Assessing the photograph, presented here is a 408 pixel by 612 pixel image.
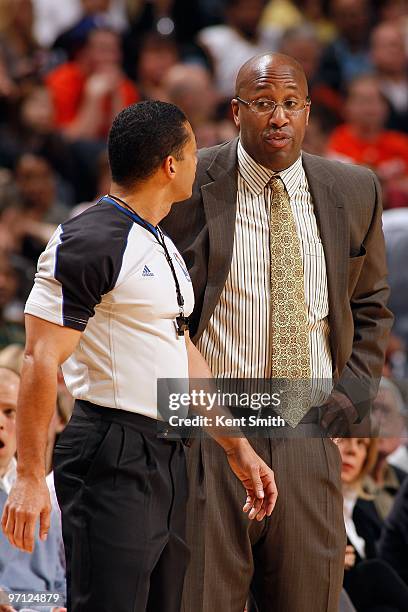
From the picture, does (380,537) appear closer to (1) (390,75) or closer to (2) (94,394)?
(2) (94,394)

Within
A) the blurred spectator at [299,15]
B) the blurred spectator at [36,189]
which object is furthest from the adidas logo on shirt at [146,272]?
the blurred spectator at [299,15]

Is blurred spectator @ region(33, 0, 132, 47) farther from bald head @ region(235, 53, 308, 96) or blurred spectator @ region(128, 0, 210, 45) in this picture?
bald head @ region(235, 53, 308, 96)

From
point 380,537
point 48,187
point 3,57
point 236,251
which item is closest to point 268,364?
point 236,251

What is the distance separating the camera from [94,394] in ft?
8.95

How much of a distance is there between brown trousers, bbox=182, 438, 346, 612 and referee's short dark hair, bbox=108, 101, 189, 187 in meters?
0.78

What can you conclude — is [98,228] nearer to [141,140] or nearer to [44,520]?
[141,140]

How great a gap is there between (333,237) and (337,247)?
31mm

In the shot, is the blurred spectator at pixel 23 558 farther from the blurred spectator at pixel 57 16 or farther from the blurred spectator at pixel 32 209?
the blurred spectator at pixel 57 16

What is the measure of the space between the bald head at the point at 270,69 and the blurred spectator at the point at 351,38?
6.65m

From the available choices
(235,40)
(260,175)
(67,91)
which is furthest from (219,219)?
(235,40)

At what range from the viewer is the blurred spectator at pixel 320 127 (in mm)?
7936

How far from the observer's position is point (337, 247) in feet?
10.8

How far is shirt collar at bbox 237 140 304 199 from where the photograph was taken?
3307 mm

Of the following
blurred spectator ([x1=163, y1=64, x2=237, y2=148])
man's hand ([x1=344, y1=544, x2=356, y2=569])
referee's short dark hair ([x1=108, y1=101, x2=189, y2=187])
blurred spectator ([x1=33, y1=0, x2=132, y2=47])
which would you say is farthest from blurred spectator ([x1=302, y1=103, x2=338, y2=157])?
referee's short dark hair ([x1=108, y1=101, x2=189, y2=187])
